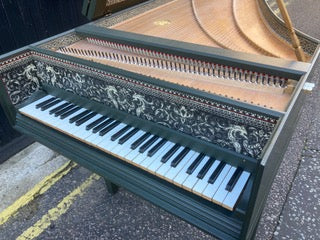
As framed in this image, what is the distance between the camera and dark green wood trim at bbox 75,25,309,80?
179 centimetres

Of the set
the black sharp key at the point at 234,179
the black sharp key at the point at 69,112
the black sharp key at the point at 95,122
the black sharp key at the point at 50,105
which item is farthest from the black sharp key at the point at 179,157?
the black sharp key at the point at 50,105

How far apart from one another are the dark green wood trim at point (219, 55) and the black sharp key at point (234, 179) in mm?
646

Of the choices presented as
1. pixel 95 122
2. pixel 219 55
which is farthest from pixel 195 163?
pixel 95 122

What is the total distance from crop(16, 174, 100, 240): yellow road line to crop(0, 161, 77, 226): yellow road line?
30cm

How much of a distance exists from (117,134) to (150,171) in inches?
17.4

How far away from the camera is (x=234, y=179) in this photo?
1746 millimetres

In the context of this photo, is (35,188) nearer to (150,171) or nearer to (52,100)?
(52,100)

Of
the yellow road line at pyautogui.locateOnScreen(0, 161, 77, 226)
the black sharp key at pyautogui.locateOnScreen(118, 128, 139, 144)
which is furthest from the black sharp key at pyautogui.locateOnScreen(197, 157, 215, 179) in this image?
the yellow road line at pyautogui.locateOnScreen(0, 161, 77, 226)

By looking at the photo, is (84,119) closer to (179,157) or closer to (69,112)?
(69,112)

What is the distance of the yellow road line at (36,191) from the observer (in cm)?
298

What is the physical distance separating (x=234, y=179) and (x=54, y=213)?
2.04 metres

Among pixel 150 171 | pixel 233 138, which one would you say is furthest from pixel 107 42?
pixel 233 138

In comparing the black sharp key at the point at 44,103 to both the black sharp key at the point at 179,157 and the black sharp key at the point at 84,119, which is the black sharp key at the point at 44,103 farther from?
the black sharp key at the point at 179,157

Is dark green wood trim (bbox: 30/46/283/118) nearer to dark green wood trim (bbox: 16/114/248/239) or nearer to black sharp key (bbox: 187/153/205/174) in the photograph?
black sharp key (bbox: 187/153/205/174)
